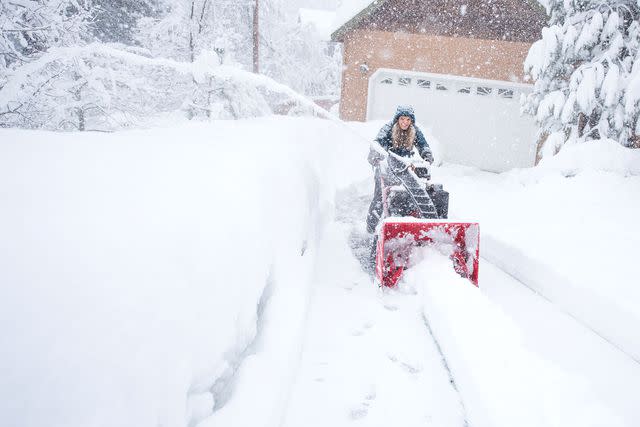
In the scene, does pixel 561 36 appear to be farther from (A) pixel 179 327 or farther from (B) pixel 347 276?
(A) pixel 179 327

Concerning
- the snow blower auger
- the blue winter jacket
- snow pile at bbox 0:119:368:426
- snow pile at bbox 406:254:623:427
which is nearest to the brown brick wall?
the blue winter jacket

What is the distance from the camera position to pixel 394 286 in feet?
12.6

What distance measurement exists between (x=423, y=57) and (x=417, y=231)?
955 centimetres

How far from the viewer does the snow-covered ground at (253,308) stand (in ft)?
3.34

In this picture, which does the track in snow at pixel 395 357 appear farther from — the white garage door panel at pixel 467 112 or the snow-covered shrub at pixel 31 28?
the white garage door panel at pixel 467 112

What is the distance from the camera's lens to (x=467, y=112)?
11.7 meters

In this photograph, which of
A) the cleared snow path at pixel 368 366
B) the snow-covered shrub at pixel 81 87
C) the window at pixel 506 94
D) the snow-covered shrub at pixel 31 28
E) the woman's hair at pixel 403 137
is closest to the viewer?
the cleared snow path at pixel 368 366

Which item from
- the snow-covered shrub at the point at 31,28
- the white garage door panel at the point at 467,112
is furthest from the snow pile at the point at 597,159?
the snow-covered shrub at the point at 31,28

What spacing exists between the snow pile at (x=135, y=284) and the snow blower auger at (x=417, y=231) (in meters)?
1.39

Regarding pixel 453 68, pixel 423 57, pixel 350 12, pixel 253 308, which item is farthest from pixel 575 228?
pixel 350 12

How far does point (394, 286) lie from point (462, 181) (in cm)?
558

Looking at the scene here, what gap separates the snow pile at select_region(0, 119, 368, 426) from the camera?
94 cm

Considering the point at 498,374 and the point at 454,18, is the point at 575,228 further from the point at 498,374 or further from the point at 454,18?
the point at 454,18

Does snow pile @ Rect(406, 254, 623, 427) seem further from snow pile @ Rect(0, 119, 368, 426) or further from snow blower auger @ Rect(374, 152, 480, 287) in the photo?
snow pile @ Rect(0, 119, 368, 426)
